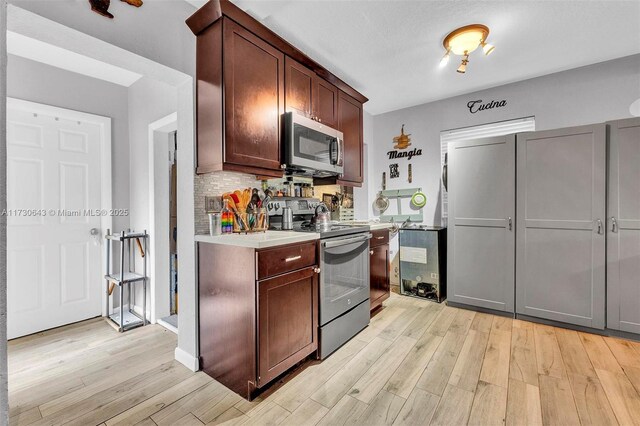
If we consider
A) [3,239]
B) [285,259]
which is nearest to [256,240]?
[285,259]

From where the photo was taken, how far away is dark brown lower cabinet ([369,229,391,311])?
282 centimetres

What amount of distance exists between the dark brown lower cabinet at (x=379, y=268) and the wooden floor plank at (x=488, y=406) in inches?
47.5

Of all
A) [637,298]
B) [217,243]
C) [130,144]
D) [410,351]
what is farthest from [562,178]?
[130,144]

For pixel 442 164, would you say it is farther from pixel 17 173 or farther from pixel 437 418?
pixel 17 173

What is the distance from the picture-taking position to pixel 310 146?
236 cm

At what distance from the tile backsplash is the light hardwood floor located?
3.49 ft

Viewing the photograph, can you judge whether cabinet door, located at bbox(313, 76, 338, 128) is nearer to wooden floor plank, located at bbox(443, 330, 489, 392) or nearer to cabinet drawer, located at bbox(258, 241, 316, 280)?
cabinet drawer, located at bbox(258, 241, 316, 280)

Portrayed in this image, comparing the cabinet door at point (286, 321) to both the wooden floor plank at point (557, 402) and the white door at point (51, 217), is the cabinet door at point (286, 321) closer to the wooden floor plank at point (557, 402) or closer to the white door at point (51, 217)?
the wooden floor plank at point (557, 402)

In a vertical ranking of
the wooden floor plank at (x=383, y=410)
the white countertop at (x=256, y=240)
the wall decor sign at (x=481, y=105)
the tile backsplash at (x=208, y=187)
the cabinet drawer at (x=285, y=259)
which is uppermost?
the wall decor sign at (x=481, y=105)

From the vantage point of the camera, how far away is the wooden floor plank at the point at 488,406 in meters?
1.47

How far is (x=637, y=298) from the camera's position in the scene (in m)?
2.31

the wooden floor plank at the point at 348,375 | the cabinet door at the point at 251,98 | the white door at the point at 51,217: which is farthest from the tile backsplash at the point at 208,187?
the white door at the point at 51,217

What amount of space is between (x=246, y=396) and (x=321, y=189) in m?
2.26

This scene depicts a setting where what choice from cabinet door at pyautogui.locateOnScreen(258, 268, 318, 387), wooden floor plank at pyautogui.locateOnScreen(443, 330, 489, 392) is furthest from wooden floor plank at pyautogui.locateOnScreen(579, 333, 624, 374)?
cabinet door at pyautogui.locateOnScreen(258, 268, 318, 387)
